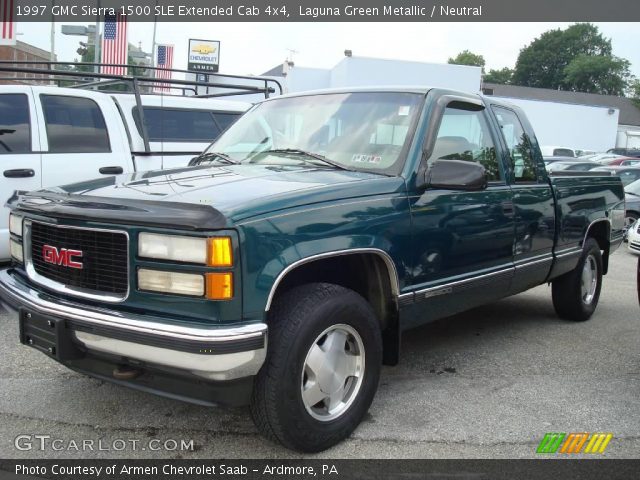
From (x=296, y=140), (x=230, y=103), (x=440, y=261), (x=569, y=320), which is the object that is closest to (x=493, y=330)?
(x=569, y=320)

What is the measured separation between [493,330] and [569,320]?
90 centimetres

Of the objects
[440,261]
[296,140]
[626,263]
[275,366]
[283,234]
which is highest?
[296,140]

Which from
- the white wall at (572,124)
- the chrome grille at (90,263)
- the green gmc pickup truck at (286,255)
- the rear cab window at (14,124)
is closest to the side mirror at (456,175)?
the green gmc pickup truck at (286,255)

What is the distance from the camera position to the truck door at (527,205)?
14.3ft

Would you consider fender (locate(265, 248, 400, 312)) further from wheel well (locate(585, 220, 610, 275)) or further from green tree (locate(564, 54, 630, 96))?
green tree (locate(564, 54, 630, 96))

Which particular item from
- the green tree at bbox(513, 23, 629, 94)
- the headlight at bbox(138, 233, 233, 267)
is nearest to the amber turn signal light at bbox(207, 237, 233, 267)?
the headlight at bbox(138, 233, 233, 267)

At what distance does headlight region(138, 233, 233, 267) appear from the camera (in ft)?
8.16

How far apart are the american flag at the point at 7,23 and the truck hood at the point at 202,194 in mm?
11601

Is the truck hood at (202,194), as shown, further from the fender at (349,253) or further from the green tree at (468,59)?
the green tree at (468,59)

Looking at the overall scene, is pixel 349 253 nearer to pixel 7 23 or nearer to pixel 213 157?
pixel 213 157

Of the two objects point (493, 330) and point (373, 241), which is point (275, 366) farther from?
point (493, 330)

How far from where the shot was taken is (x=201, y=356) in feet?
8.05

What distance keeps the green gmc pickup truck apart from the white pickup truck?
2.21 meters

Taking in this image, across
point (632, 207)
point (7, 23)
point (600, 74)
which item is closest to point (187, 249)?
point (632, 207)
